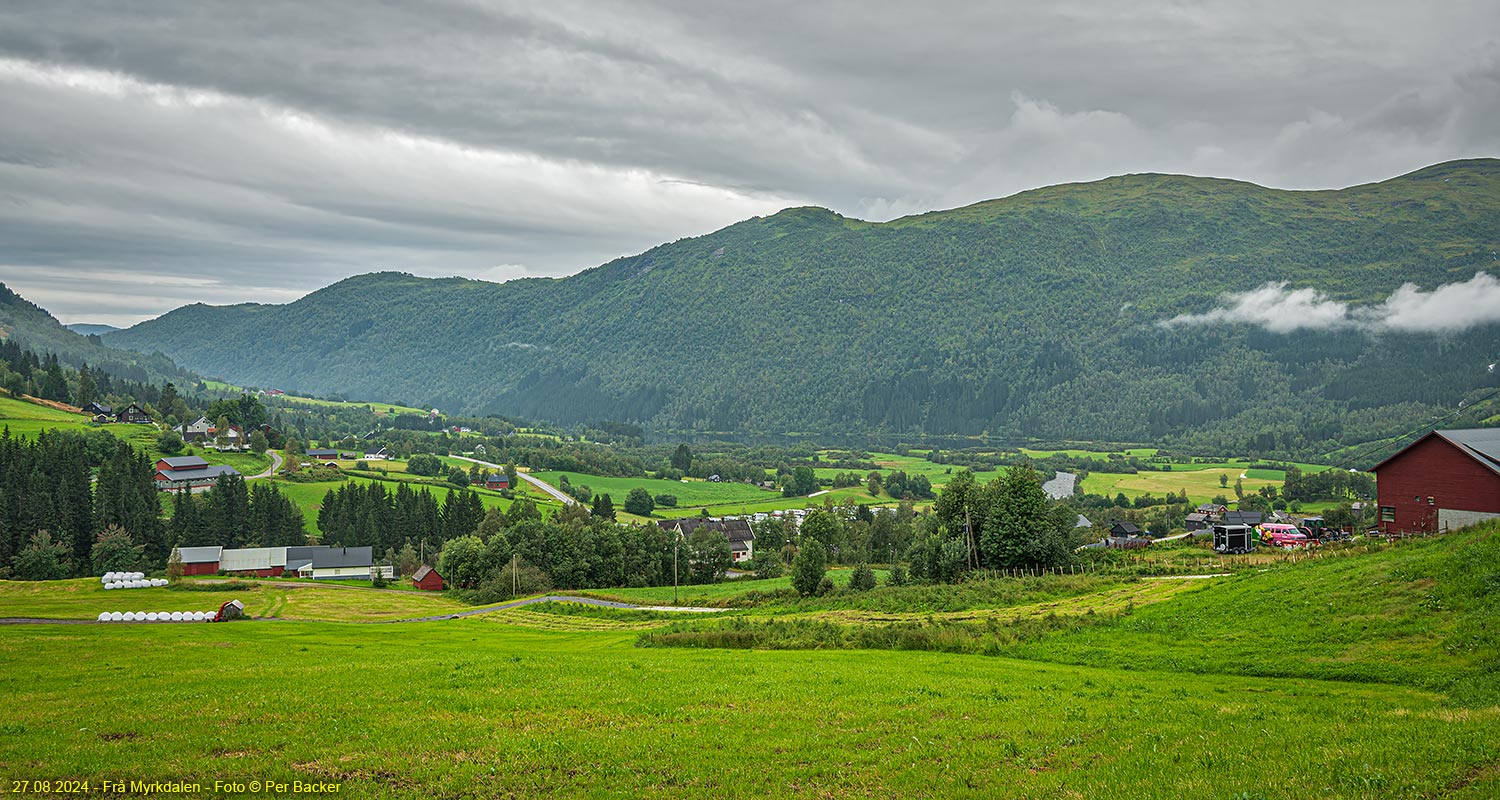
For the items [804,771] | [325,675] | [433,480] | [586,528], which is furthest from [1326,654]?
[433,480]

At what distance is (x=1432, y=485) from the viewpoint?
51.4 meters

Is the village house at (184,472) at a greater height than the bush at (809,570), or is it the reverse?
the village house at (184,472)

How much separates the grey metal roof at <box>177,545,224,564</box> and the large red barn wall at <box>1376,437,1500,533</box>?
12208 centimetres

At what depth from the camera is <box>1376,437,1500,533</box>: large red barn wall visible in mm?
48500

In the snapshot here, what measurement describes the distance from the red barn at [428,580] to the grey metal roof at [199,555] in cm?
2672

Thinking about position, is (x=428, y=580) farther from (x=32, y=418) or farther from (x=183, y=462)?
(x=32, y=418)

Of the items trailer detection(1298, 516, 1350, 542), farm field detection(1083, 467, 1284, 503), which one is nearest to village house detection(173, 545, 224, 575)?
trailer detection(1298, 516, 1350, 542)

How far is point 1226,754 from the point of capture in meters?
15.0

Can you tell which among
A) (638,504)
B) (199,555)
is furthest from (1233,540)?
(199,555)

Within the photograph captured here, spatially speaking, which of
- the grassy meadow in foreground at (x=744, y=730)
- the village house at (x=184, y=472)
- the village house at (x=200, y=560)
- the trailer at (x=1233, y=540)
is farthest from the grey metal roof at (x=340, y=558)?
the trailer at (x=1233, y=540)

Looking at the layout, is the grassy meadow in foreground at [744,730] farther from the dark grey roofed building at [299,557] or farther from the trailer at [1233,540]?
the dark grey roofed building at [299,557]

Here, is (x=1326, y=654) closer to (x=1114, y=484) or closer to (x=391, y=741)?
(x=391, y=741)

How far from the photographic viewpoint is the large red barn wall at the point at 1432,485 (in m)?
48.5

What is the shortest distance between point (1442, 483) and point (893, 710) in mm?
48853
